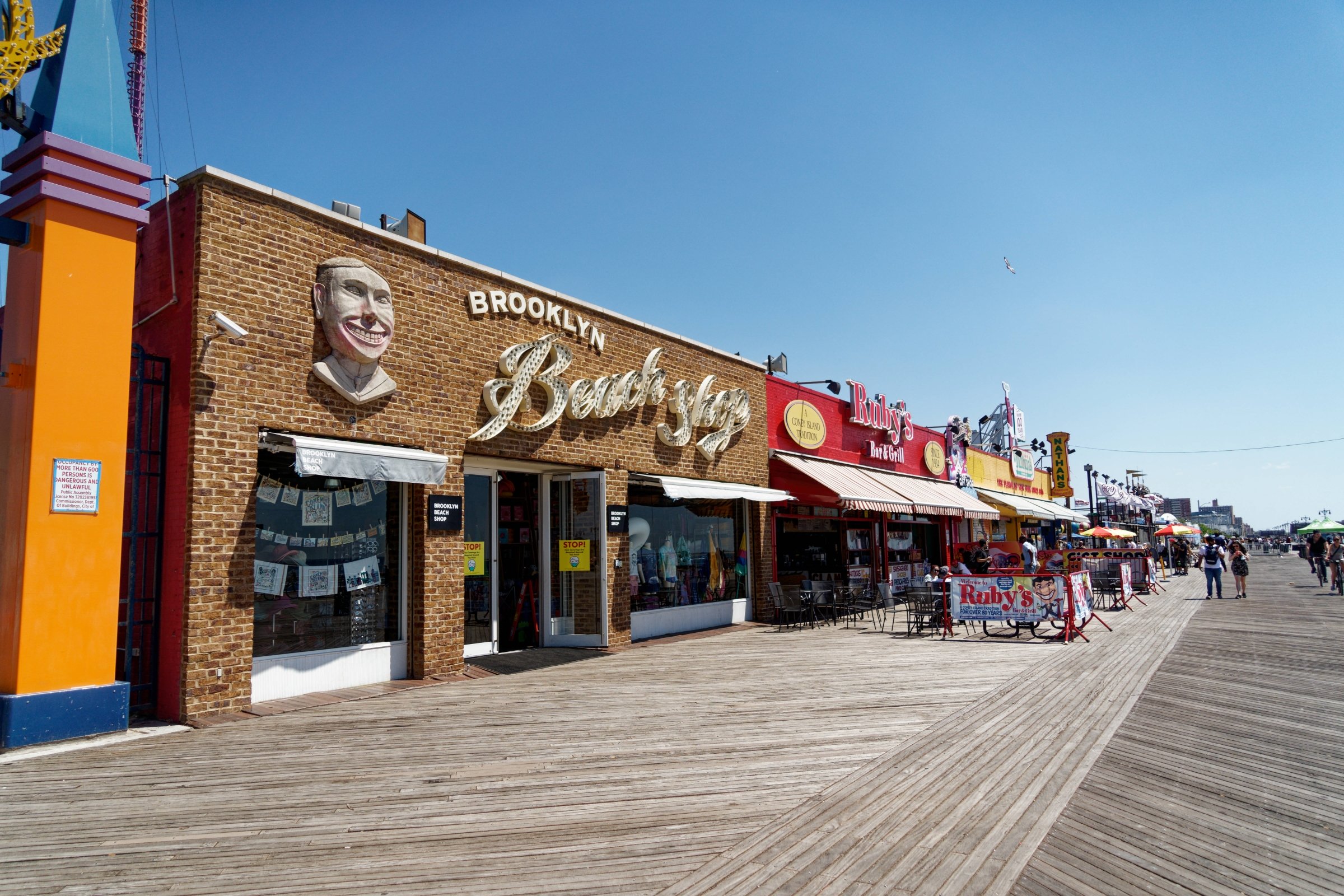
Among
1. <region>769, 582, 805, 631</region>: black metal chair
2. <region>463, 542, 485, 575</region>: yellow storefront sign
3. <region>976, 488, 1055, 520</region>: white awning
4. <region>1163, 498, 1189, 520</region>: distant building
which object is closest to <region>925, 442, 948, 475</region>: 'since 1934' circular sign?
<region>976, 488, 1055, 520</region>: white awning

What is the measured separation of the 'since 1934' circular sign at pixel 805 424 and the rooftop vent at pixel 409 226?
937cm

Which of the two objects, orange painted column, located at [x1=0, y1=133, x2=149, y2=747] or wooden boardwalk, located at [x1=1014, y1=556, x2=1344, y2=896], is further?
orange painted column, located at [x1=0, y1=133, x2=149, y2=747]

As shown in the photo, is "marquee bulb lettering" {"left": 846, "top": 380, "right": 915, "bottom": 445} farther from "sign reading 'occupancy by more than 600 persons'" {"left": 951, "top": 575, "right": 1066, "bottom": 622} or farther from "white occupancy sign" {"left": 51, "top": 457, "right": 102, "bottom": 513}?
"white occupancy sign" {"left": 51, "top": 457, "right": 102, "bottom": 513}

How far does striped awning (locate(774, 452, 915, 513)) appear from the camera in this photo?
1662 centimetres

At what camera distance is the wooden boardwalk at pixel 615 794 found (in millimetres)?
3988

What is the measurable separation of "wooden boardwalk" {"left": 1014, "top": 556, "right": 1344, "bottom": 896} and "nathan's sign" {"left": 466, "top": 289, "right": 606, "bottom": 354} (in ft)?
27.7

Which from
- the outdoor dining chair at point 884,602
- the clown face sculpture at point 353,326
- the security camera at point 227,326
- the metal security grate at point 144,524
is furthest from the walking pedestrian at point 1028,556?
the metal security grate at point 144,524

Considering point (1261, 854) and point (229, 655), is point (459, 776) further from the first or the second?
point (1261, 854)

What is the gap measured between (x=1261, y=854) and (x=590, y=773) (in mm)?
3938

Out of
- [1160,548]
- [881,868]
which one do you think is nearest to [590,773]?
[881,868]

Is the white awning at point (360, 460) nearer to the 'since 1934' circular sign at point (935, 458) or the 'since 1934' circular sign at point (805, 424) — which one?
the 'since 1934' circular sign at point (805, 424)

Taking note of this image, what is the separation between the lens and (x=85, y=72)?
7371 mm

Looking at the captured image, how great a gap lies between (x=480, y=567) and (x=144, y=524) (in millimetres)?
4179

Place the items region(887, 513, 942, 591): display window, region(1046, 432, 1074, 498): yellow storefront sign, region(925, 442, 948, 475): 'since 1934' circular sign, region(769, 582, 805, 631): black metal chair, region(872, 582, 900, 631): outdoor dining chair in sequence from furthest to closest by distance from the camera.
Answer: region(1046, 432, 1074, 498): yellow storefront sign
region(925, 442, 948, 475): 'since 1934' circular sign
region(887, 513, 942, 591): display window
region(872, 582, 900, 631): outdoor dining chair
region(769, 582, 805, 631): black metal chair
